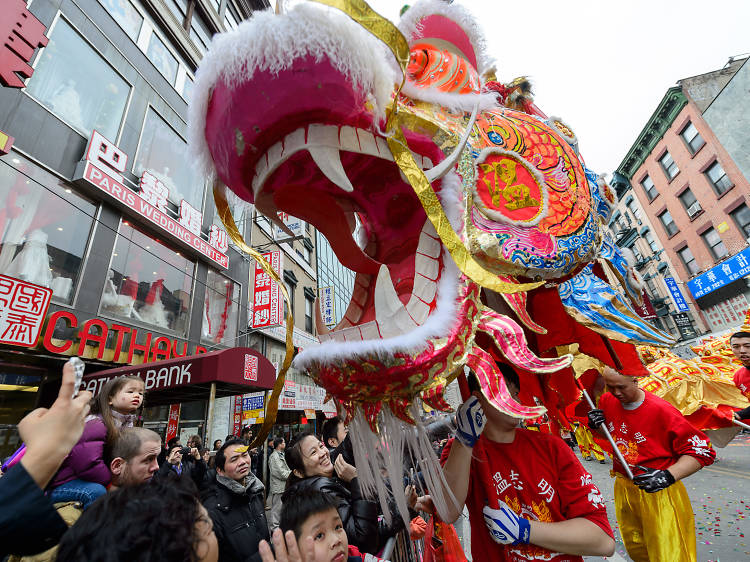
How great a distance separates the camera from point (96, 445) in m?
2.02

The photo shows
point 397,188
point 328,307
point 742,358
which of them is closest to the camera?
point 397,188

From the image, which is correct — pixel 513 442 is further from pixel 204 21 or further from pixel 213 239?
pixel 204 21

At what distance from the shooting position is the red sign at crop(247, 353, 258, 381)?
791cm

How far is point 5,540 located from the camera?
88cm

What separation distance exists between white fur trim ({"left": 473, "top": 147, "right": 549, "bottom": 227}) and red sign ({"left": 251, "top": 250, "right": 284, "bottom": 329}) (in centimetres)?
1104

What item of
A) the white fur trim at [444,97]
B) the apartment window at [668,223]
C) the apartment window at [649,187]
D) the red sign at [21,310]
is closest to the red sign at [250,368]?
the red sign at [21,310]

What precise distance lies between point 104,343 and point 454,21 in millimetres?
8397

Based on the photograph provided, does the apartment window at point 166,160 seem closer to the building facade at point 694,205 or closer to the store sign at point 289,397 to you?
the store sign at point 289,397

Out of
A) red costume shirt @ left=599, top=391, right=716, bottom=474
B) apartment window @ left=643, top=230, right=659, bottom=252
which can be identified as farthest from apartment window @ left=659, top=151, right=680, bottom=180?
red costume shirt @ left=599, top=391, right=716, bottom=474

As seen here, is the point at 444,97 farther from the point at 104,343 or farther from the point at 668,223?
the point at 668,223

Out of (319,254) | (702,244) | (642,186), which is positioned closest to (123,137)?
(319,254)

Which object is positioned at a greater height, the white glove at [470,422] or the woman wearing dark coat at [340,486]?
the white glove at [470,422]

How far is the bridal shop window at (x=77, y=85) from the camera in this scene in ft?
24.7

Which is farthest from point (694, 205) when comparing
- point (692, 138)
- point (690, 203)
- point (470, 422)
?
point (470, 422)
